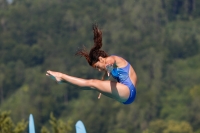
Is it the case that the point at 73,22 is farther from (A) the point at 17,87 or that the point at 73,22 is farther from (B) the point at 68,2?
(A) the point at 17,87

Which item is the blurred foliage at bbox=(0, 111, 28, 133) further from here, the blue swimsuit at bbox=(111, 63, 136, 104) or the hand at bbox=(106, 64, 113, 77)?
the hand at bbox=(106, 64, 113, 77)

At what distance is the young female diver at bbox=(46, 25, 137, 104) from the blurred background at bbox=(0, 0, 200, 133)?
237 ft

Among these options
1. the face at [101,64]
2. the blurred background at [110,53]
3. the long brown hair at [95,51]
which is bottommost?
the face at [101,64]

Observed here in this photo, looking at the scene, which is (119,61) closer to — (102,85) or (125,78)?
(125,78)

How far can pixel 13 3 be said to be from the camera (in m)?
142

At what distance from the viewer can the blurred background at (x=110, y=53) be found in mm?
98875

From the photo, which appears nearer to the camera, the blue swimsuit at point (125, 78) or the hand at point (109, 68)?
the hand at point (109, 68)

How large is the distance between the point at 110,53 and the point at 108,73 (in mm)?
105127

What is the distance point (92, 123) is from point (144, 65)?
796 inches

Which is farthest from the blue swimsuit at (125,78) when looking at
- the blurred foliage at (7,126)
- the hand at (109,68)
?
the blurred foliage at (7,126)

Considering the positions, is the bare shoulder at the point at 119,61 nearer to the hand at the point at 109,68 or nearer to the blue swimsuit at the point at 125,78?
the blue swimsuit at the point at 125,78

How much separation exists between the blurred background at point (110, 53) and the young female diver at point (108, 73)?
72.4 metres

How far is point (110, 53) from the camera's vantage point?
382 ft

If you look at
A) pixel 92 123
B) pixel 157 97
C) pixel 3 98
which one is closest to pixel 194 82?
pixel 157 97
